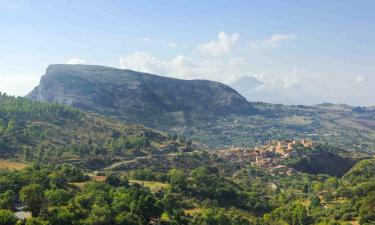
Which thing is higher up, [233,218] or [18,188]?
[18,188]

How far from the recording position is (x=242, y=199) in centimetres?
15962

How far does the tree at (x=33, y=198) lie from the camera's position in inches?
3588

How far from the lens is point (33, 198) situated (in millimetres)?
92875

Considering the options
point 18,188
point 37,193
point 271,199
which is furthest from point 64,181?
point 271,199

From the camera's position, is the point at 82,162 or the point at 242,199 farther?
the point at 82,162

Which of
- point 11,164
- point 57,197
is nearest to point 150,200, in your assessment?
point 57,197

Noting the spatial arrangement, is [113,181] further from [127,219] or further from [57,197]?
[127,219]

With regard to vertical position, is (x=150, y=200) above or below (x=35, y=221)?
below

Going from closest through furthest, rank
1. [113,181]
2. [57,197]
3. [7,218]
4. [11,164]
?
[7,218] < [57,197] < [113,181] < [11,164]

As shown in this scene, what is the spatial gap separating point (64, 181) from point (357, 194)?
106434 mm

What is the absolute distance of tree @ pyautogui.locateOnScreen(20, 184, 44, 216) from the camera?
299 ft

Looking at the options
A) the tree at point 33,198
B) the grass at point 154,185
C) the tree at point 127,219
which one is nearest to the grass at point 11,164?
the grass at point 154,185

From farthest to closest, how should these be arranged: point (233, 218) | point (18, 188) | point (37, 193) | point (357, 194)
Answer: point (357, 194), point (233, 218), point (18, 188), point (37, 193)

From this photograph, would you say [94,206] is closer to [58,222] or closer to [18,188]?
[58,222]
